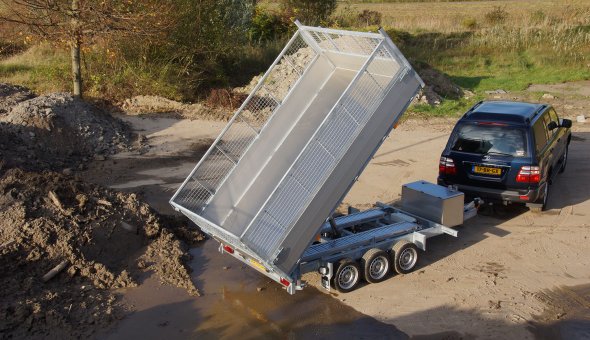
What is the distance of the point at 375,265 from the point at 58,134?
10.4 m

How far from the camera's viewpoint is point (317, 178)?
798 centimetres

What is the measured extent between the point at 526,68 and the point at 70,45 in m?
19.9

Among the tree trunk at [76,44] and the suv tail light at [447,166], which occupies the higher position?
the suv tail light at [447,166]

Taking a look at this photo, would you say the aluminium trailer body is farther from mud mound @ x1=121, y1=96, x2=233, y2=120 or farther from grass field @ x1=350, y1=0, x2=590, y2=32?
grass field @ x1=350, y1=0, x2=590, y2=32

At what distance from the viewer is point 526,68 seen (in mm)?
27500

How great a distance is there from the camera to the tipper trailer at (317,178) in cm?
791

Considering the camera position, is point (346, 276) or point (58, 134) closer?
point (346, 276)

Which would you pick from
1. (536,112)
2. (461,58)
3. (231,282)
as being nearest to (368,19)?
(461,58)

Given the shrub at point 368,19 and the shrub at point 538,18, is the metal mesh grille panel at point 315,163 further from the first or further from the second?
the shrub at point 538,18

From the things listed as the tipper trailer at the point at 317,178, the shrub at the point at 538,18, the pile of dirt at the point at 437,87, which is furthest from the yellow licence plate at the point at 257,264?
the shrub at the point at 538,18

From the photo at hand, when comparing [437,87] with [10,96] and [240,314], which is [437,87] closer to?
[10,96]

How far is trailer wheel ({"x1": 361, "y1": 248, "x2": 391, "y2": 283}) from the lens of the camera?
878 cm

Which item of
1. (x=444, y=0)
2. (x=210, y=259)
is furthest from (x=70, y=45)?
(x=444, y=0)

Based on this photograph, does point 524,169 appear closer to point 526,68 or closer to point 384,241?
point 384,241
